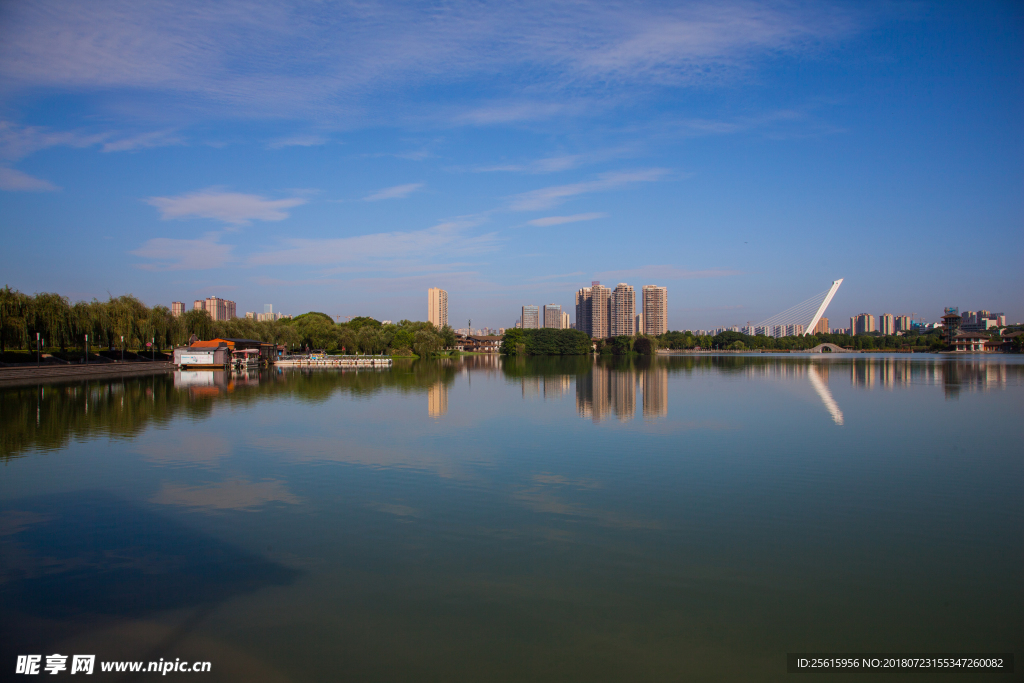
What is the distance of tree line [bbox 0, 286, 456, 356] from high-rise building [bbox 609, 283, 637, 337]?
303 ft

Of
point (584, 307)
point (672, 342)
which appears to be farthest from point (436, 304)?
point (672, 342)

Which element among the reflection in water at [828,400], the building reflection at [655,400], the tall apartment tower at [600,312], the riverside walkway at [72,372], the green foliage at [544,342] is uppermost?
the tall apartment tower at [600,312]

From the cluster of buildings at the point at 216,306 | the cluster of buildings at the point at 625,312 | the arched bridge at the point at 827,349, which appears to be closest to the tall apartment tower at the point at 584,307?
the cluster of buildings at the point at 625,312

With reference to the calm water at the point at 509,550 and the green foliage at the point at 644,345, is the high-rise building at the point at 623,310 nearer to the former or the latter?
the green foliage at the point at 644,345

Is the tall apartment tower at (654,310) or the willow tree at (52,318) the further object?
the tall apartment tower at (654,310)

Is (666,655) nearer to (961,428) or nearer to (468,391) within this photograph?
(961,428)

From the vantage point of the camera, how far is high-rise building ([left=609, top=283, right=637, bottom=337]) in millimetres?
161875

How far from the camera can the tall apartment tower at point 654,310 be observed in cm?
16388

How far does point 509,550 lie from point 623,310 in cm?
15962

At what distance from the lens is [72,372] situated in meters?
34.8

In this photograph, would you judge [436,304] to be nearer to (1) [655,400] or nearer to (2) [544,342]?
(2) [544,342]

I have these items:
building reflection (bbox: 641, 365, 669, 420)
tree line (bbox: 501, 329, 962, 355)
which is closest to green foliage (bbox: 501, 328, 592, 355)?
tree line (bbox: 501, 329, 962, 355)

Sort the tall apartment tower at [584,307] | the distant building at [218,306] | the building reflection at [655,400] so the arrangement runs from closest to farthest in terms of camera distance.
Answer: the building reflection at [655,400], the distant building at [218,306], the tall apartment tower at [584,307]

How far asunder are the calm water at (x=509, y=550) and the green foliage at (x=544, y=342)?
88404 mm
